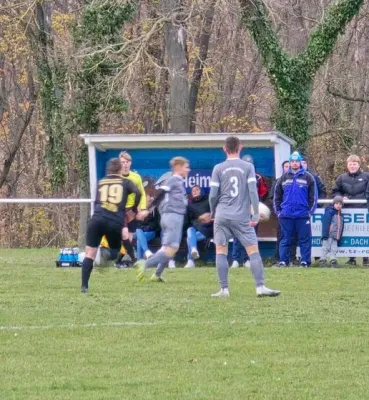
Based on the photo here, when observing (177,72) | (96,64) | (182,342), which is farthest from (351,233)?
(177,72)

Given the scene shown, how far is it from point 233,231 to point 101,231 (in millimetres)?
1755

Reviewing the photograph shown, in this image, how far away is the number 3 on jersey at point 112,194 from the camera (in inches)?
562

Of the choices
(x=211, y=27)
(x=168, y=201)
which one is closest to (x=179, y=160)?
(x=168, y=201)

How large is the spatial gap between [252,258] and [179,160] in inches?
101

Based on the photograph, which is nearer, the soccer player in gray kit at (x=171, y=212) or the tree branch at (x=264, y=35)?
the soccer player in gray kit at (x=171, y=212)

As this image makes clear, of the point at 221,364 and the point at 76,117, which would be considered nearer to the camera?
the point at 221,364

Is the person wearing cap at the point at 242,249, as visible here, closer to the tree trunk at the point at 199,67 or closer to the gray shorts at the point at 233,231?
the gray shorts at the point at 233,231

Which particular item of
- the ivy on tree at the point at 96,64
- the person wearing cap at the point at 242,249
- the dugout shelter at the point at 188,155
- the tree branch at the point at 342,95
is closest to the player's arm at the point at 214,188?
the person wearing cap at the point at 242,249

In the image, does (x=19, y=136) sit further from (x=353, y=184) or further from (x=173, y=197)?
(x=173, y=197)

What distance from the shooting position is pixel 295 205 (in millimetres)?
19781

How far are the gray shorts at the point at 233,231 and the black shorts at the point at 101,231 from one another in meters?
1.37

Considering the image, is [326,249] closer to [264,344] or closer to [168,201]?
[168,201]

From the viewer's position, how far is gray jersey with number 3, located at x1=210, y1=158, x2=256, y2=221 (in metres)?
13.5

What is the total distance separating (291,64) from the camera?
28.0m
